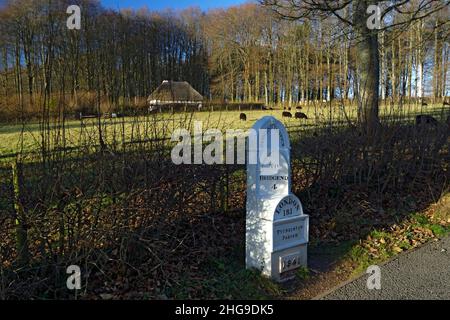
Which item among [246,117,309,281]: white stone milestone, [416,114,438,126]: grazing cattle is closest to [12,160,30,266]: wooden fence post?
[246,117,309,281]: white stone milestone

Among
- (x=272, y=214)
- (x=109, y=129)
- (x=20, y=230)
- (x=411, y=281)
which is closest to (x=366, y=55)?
(x=411, y=281)

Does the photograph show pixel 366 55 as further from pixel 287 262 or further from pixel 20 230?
pixel 20 230

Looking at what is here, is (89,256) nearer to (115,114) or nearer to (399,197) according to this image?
(115,114)

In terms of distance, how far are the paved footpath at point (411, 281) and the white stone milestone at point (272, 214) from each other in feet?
1.86

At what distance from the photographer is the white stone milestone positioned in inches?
149

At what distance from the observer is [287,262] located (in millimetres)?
3883

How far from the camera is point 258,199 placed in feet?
12.9

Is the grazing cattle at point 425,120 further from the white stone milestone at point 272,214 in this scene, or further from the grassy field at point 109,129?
the white stone milestone at point 272,214

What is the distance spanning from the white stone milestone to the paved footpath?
57 centimetres

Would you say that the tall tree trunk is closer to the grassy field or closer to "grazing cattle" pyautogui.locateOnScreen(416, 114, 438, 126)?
"grazing cattle" pyautogui.locateOnScreen(416, 114, 438, 126)

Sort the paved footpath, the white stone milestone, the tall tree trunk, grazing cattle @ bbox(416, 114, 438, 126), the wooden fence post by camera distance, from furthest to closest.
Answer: the tall tree trunk < grazing cattle @ bbox(416, 114, 438, 126) < the white stone milestone < the paved footpath < the wooden fence post
